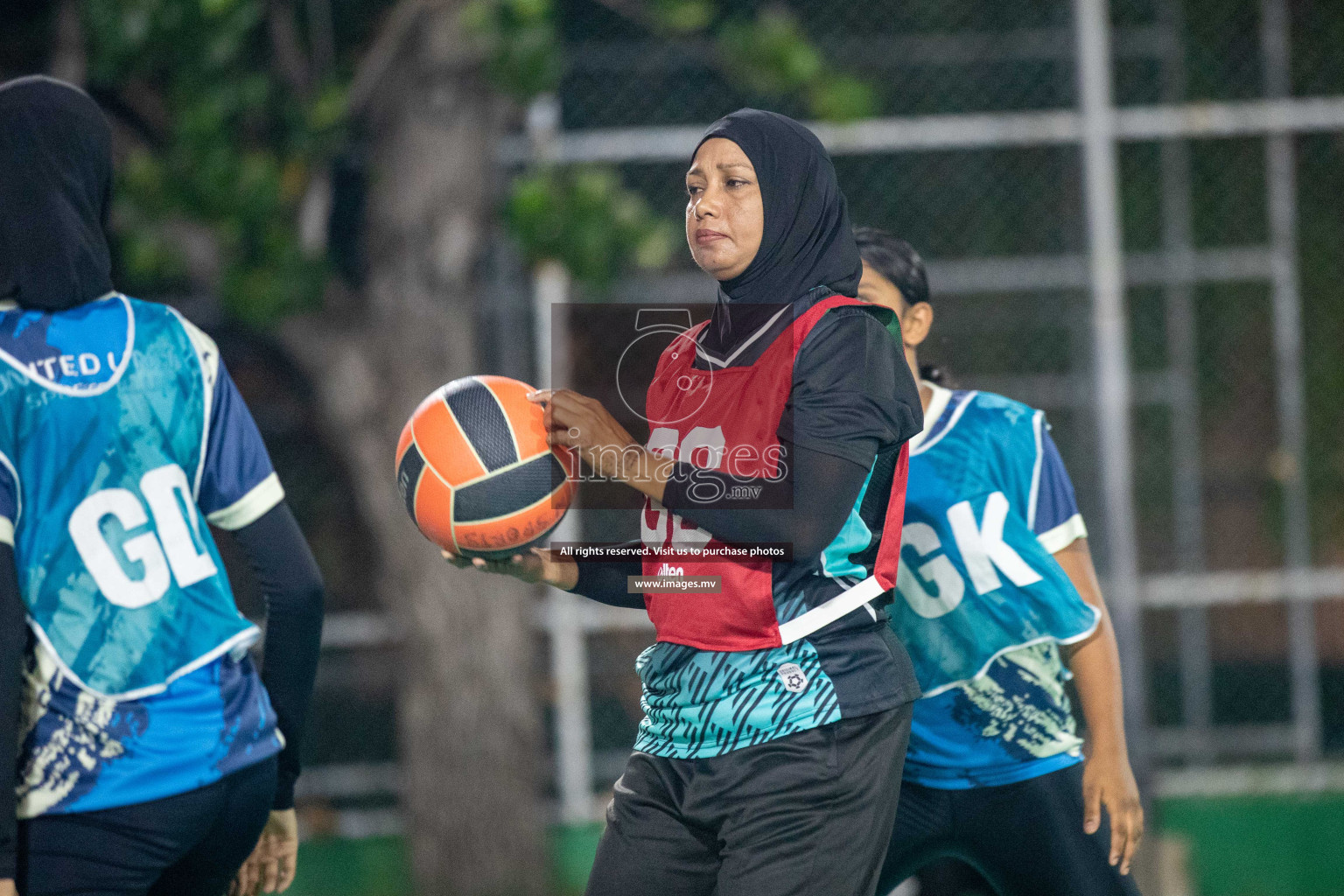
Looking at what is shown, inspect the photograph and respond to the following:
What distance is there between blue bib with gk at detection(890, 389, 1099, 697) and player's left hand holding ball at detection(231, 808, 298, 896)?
4.27 feet

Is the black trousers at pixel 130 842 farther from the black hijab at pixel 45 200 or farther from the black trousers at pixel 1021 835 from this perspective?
the black trousers at pixel 1021 835

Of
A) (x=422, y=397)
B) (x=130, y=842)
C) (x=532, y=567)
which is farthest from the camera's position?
(x=422, y=397)

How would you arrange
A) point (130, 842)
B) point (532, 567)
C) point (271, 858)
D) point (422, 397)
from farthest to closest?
point (422, 397), point (271, 858), point (532, 567), point (130, 842)

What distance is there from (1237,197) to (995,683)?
5.03 metres

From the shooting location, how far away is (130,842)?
7.16 ft

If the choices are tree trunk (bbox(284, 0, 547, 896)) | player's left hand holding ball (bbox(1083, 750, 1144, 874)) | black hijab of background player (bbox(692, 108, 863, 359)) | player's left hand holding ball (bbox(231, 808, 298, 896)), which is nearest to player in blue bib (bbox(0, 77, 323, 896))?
player's left hand holding ball (bbox(231, 808, 298, 896))

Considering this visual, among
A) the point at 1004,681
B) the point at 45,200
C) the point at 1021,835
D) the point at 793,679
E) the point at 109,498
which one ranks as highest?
the point at 45,200

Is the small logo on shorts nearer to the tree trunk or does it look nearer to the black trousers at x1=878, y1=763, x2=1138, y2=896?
the black trousers at x1=878, y1=763, x2=1138, y2=896

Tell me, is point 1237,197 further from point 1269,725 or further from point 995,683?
point 995,683

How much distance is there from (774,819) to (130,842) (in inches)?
42.0

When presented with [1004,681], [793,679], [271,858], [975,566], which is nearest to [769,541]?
[793,679]

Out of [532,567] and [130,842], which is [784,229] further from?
[130,842]

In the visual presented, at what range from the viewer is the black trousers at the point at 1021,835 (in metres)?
2.72

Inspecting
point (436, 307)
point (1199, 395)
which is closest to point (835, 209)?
point (436, 307)
